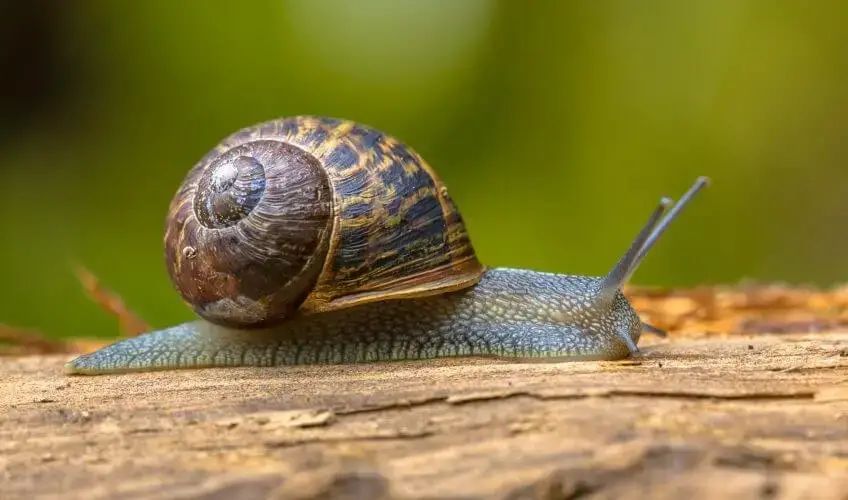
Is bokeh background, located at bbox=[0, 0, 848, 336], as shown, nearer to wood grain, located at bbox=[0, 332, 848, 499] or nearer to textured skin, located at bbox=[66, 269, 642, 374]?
textured skin, located at bbox=[66, 269, 642, 374]

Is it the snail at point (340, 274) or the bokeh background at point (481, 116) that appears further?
the bokeh background at point (481, 116)

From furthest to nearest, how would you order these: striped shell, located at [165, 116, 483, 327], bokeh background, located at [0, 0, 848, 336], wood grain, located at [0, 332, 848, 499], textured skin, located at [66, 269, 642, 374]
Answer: bokeh background, located at [0, 0, 848, 336] < textured skin, located at [66, 269, 642, 374] < striped shell, located at [165, 116, 483, 327] < wood grain, located at [0, 332, 848, 499]

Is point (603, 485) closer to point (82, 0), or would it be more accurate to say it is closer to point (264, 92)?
point (264, 92)

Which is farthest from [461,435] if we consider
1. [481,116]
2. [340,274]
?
[481,116]

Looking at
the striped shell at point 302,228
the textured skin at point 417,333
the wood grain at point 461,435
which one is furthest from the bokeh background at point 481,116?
the wood grain at point 461,435

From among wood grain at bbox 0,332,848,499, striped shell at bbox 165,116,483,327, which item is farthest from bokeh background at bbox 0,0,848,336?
wood grain at bbox 0,332,848,499

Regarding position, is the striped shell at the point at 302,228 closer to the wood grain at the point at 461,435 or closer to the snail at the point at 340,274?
the snail at the point at 340,274

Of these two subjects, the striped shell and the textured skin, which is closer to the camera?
the striped shell
